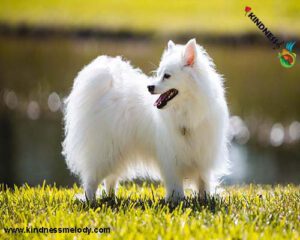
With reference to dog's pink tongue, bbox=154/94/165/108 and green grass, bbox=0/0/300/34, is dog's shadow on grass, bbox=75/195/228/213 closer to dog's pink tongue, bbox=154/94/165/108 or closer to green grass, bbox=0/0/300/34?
dog's pink tongue, bbox=154/94/165/108

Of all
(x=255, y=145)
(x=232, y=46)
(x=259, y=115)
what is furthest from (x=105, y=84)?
(x=232, y=46)

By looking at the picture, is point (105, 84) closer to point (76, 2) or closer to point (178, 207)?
point (178, 207)

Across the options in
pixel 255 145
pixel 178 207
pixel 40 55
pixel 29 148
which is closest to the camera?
pixel 178 207

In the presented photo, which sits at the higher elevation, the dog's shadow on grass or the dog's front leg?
the dog's front leg

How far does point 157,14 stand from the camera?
4084 cm

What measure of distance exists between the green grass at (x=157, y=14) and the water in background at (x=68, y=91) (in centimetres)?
258

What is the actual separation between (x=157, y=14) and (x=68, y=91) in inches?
738

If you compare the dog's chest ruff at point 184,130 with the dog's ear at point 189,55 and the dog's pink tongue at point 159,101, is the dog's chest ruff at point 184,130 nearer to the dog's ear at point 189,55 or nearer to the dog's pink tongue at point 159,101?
the dog's pink tongue at point 159,101

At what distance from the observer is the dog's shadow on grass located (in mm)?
7500

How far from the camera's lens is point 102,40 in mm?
32438

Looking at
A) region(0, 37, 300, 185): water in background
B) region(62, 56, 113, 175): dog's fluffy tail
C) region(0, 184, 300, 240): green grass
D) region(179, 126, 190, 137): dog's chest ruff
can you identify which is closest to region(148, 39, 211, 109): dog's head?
region(179, 126, 190, 137): dog's chest ruff

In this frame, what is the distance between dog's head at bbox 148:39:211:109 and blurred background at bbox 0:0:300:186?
8.40 metres

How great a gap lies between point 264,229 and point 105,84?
3.33 metres

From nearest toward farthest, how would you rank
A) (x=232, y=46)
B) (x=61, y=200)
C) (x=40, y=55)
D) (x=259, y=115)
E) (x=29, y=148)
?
(x=61, y=200)
(x=29, y=148)
(x=259, y=115)
(x=40, y=55)
(x=232, y=46)
